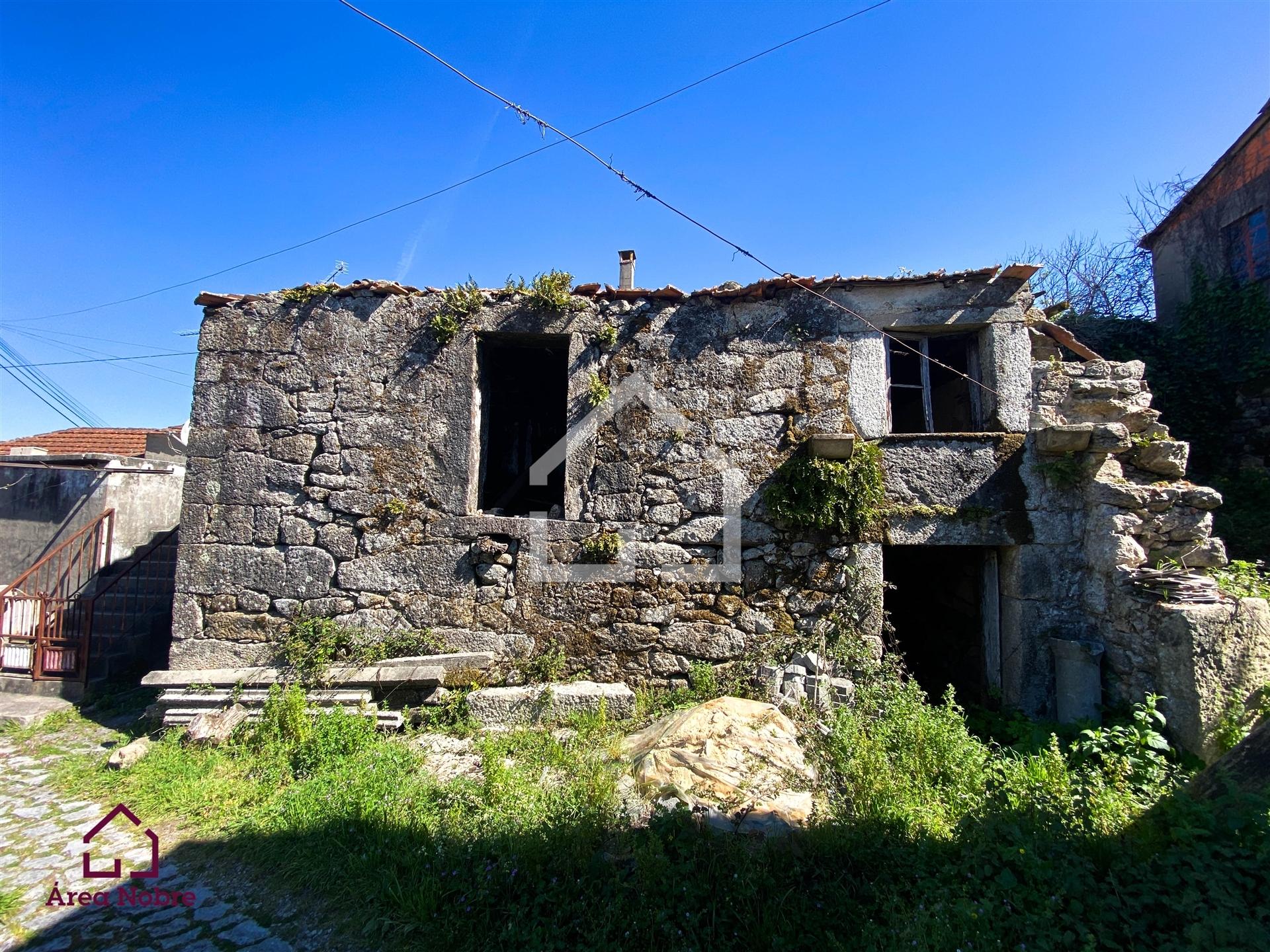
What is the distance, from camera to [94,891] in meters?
3.10

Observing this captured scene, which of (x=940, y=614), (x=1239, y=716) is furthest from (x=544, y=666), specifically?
(x=1239, y=716)

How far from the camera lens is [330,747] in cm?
423

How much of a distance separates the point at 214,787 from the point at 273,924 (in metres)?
1.55

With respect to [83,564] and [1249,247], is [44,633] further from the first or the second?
[1249,247]

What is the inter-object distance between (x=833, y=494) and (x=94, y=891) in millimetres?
5311

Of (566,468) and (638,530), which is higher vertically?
(566,468)

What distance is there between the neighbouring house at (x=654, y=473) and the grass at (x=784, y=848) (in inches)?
41.5

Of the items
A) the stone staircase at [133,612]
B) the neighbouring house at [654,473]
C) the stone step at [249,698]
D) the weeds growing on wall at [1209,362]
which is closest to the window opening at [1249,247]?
the weeds growing on wall at [1209,362]

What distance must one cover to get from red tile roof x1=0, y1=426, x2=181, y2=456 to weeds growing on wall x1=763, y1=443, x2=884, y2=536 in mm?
11607

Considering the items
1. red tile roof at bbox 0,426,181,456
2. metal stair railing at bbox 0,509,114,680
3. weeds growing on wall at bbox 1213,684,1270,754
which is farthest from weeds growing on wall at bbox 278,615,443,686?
red tile roof at bbox 0,426,181,456

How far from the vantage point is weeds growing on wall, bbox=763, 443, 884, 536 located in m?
4.88

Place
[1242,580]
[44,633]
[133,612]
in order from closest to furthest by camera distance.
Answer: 1. [1242,580]
2. [44,633]
3. [133,612]

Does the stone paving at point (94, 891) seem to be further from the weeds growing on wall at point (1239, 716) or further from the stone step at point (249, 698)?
the weeds growing on wall at point (1239, 716)

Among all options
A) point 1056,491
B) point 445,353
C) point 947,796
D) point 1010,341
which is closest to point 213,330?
point 445,353
